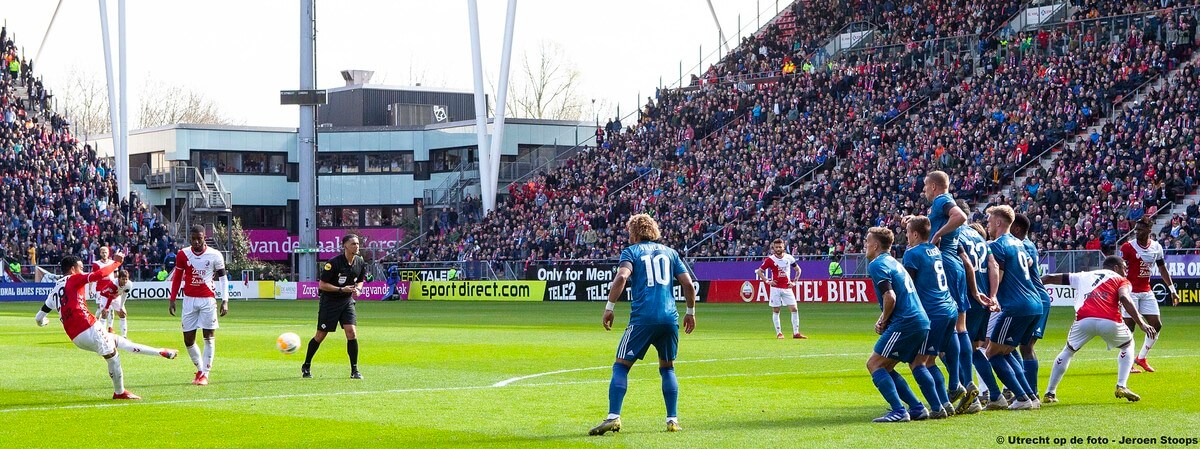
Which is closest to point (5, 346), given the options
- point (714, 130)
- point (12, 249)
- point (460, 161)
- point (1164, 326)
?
point (1164, 326)

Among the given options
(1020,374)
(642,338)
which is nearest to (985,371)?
(1020,374)

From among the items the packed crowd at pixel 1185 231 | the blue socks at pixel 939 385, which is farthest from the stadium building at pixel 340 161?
the blue socks at pixel 939 385

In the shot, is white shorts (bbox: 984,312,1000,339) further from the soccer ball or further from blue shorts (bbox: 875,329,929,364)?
the soccer ball

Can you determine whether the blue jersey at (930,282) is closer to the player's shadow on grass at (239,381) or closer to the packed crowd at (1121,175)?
the player's shadow on grass at (239,381)

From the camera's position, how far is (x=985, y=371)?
44.3ft

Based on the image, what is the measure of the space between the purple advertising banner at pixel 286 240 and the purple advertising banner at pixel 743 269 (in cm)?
3609

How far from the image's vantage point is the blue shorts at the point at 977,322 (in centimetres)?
1355

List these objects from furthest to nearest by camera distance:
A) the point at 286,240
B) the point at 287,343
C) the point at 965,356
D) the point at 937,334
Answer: the point at 286,240 < the point at 287,343 < the point at 965,356 < the point at 937,334

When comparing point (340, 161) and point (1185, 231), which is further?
point (340, 161)

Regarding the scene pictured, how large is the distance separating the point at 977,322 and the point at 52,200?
169 feet

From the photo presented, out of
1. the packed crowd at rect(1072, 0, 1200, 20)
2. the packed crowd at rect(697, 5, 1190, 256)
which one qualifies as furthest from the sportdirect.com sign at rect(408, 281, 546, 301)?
the packed crowd at rect(1072, 0, 1200, 20)

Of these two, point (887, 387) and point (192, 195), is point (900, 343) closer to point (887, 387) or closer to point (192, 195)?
point (887, 387)

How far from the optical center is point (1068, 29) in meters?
51.2

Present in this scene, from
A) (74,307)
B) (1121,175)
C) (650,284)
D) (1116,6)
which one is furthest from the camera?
(1116,6)
